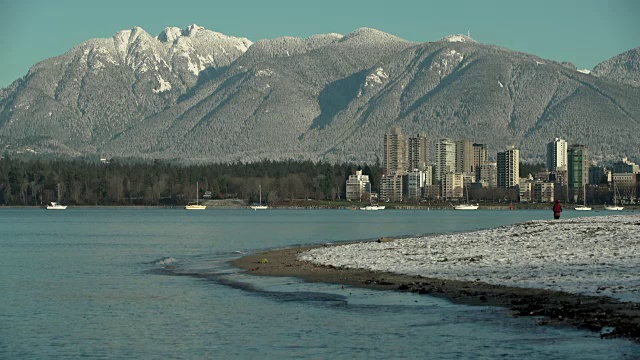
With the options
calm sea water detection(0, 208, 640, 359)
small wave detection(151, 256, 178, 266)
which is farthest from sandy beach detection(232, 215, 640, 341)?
small wave detection(151, 256, 178, 266)

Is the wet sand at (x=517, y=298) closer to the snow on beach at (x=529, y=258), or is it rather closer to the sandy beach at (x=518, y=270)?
the sandy beach at (x=518, y=270)

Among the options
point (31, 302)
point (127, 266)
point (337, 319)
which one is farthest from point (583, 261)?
point (127, 266)

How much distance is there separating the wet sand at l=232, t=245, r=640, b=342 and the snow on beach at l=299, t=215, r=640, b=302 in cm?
95

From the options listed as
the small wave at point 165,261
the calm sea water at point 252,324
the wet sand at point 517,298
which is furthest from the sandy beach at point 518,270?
the small wave at point 165,261

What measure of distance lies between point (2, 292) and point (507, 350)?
1091 inches

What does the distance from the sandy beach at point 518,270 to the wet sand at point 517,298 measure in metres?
0.03

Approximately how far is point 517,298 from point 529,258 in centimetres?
1221

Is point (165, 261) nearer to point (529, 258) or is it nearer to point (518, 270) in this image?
point (529, 258)

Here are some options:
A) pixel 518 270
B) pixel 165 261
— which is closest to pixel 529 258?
pixel 518 270

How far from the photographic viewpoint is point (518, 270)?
147 ft

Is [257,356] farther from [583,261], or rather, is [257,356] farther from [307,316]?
[583,261]

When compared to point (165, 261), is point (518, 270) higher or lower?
higher

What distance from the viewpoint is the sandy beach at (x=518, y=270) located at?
108 ft

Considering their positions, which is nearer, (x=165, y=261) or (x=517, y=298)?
(x=517, y=298)
